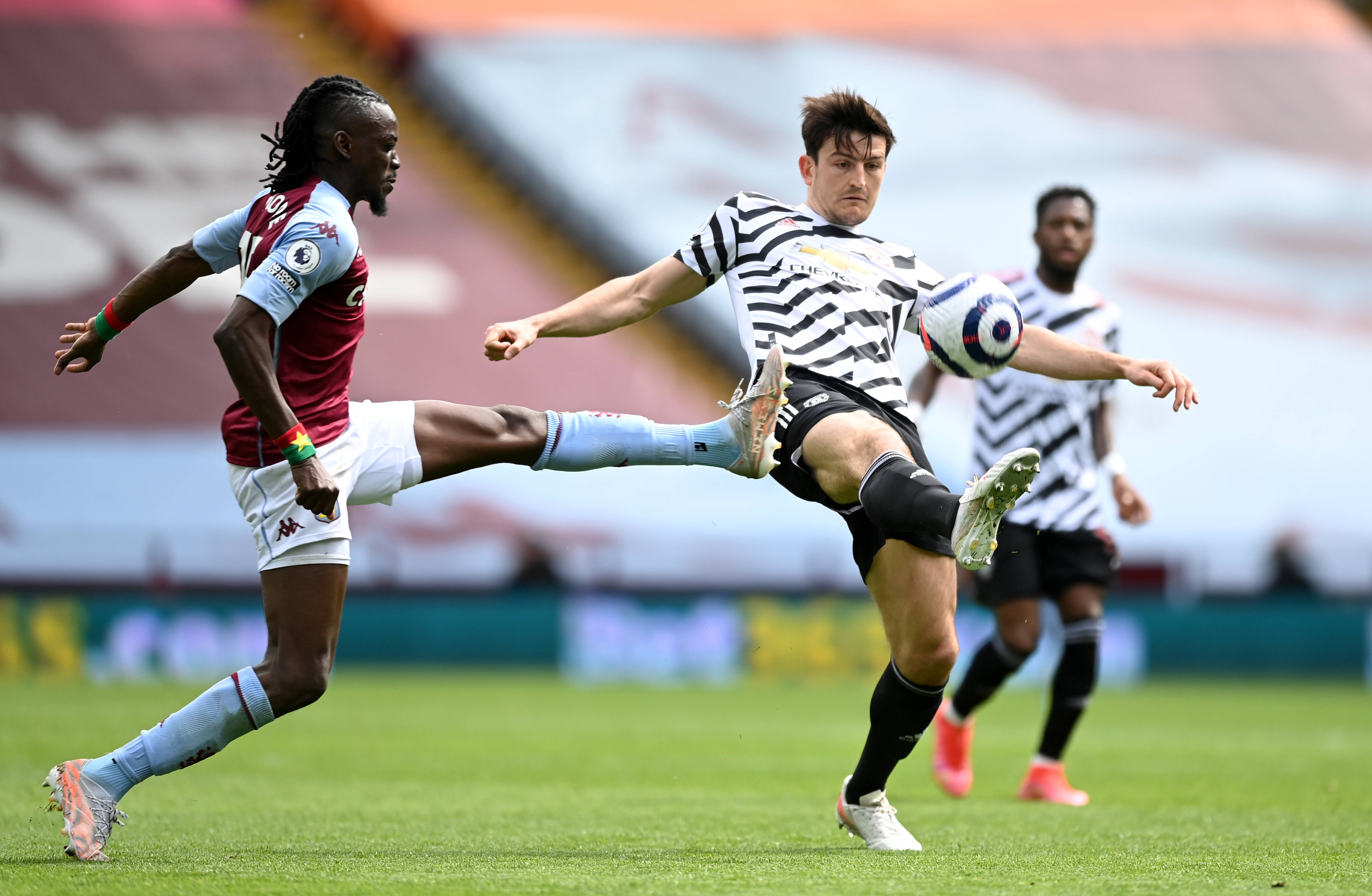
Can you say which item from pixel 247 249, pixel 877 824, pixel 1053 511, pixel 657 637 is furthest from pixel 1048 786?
pixel 657 637

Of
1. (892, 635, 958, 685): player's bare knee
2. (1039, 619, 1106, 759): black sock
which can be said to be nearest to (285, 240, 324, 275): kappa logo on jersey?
(892, 635, 958, 685): player's bare knee

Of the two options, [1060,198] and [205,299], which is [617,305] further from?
[205,299]

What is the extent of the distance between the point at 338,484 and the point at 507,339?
671 mm

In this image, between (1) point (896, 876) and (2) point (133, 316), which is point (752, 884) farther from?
(2) point (133, 316)

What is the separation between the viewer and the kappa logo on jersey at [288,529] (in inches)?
188

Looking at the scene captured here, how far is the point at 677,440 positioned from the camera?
5352mm

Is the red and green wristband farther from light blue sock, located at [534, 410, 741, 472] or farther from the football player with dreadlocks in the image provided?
light blue sock, located at [534, 410, 741, 472]

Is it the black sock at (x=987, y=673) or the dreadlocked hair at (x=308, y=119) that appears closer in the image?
the dreadlocked hair at (x=308, y=119)

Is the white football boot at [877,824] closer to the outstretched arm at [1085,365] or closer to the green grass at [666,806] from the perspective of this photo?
the green grass at [666,806]

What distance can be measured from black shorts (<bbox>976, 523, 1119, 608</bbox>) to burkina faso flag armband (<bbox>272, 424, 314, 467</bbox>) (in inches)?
142

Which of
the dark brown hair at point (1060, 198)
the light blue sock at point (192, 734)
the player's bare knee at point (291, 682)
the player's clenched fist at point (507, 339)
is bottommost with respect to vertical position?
the light blue sock at point (192, 734)

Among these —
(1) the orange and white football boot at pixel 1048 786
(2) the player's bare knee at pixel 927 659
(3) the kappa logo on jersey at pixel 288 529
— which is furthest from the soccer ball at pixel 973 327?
(1) the orange and white football boot at pixel 1048 786

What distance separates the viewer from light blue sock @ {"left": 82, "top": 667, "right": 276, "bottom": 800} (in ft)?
15.6

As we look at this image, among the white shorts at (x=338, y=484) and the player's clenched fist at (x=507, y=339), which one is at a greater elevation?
the player's clenched fist at (x=507, y=339)
